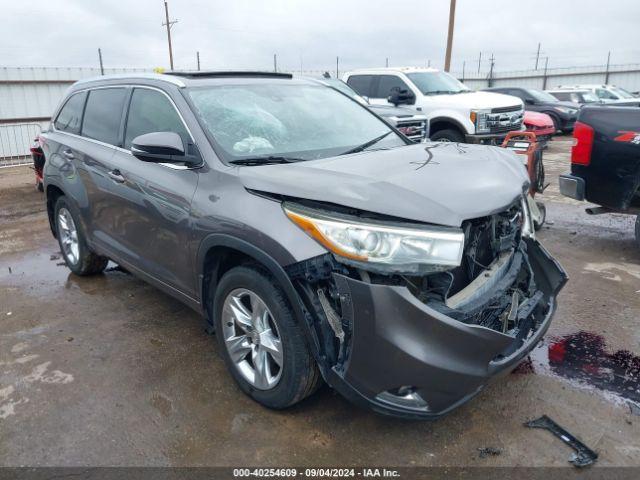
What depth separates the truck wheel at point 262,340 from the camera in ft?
8.46

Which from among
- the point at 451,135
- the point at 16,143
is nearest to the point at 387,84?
the point at 451,135

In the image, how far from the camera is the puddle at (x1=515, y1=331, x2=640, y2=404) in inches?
122

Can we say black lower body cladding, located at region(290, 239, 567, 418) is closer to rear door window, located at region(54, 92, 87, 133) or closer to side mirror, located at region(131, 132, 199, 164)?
side mirror, located at region(131, 132, 199, 164)

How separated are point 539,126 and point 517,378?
41.0 ft

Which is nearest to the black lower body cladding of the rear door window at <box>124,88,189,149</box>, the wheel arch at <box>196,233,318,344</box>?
the wheel arch at <box>196,233,318,344</box>

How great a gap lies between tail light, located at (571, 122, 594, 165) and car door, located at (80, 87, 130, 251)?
13.8ft

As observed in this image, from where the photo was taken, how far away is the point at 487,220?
2.66 metres

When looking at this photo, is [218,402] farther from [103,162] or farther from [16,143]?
[16,143]

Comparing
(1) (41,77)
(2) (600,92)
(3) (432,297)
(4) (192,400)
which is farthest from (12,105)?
(2) (600,92)

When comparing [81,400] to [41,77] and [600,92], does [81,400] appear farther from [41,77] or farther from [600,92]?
[600,92]

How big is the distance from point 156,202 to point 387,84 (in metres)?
8.66

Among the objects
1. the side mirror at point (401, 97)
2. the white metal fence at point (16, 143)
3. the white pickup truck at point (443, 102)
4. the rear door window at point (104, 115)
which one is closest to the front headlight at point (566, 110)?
the white pickup truck at point (443, 102)

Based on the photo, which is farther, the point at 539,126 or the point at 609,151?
the point at 539,126

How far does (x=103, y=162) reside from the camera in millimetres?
3998
